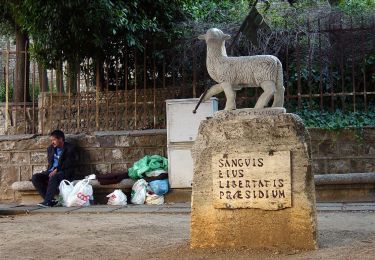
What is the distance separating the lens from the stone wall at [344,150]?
8.46 metres

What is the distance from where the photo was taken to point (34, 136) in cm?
991

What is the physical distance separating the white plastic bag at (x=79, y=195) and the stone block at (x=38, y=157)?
146cm

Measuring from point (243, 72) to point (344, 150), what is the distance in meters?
4.37

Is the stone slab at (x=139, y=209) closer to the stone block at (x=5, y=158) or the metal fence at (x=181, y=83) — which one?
the metal fence at (x=181, y=83)

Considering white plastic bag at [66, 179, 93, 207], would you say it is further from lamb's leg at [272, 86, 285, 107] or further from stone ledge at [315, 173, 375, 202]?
lamb's leg at [272, 86, 285, 107]

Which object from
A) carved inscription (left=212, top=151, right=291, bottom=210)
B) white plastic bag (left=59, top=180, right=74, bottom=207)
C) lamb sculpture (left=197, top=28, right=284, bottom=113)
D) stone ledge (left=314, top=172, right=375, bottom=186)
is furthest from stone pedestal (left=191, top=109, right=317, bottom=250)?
white plastic bag (left=59, top=180, right=74, bottom=207)

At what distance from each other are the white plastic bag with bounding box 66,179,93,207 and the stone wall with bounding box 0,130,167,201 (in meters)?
0.94

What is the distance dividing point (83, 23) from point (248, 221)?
19.6ft

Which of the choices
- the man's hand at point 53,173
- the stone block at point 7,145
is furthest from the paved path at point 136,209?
the stone block at point 7,145

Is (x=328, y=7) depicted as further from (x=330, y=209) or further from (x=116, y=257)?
(x=116, y=257)

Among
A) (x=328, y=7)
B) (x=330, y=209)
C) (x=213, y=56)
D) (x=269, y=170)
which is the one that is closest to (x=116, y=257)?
(x=269, y=170)

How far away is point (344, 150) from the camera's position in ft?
28.1

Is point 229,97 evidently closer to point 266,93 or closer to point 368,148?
point 266,93

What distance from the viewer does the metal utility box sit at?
855 centimetres
